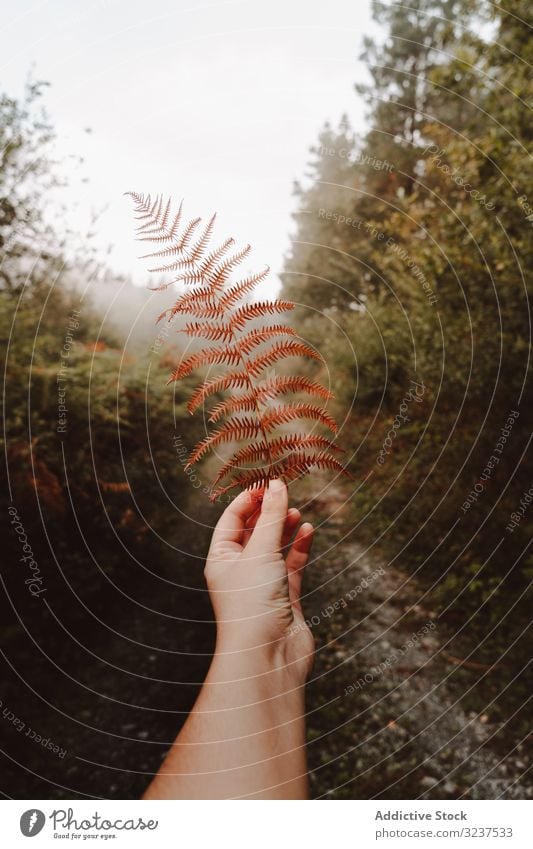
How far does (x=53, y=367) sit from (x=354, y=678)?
5.59 metres

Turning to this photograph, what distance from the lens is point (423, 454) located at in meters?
7.76

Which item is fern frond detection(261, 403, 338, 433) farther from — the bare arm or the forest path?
the forest path

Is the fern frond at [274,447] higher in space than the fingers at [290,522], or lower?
higher

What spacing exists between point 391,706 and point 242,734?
4148 millimetres

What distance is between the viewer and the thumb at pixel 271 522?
2.38 metres

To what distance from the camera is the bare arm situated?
2189 millimetres

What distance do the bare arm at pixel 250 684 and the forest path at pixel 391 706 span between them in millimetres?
2924

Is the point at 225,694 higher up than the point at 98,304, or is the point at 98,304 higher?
the point at 98,304

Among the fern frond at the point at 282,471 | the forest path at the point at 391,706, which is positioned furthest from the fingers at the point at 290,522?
→ the forest path at the point at 391,706

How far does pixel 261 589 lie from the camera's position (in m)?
2.37

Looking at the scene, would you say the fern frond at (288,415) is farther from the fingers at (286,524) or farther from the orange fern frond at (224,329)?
the fingers at (286,524)
